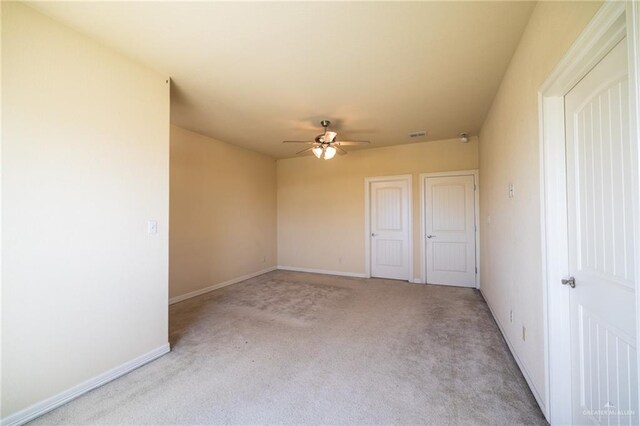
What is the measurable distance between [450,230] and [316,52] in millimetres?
3786

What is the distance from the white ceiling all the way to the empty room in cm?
2

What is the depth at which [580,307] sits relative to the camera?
1.42 m

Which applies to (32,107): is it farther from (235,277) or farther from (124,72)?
(235,277)

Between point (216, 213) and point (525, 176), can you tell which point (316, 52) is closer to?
point (525, 176)

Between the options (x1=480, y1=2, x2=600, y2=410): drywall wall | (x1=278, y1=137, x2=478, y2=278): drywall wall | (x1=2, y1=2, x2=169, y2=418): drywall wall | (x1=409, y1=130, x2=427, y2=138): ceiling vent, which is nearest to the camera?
(x1=480, y1=2, x2=600, y2=410): drywall wall

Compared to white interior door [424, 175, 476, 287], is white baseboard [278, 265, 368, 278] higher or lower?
lower

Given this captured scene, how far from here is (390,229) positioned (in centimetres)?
519

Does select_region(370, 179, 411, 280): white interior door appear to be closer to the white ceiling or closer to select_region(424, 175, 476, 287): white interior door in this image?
select_region(424, 175, 476, 287): white interior door

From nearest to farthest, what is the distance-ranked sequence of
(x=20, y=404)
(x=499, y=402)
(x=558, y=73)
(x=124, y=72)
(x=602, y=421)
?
(x=602, y=421)
(x=558, y=73)
(x=20, y=404)
(x=499, y=402)
(x=124, y=72)

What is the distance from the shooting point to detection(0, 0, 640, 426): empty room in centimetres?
130

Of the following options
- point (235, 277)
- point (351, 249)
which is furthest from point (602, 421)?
point (235, 277)

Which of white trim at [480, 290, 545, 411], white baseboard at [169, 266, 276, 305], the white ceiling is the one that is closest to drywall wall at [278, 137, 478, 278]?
white baseboard at [169, 266, 276, 305]

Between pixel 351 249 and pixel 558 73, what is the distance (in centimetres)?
439

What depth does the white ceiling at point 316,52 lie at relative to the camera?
177 centimetres
